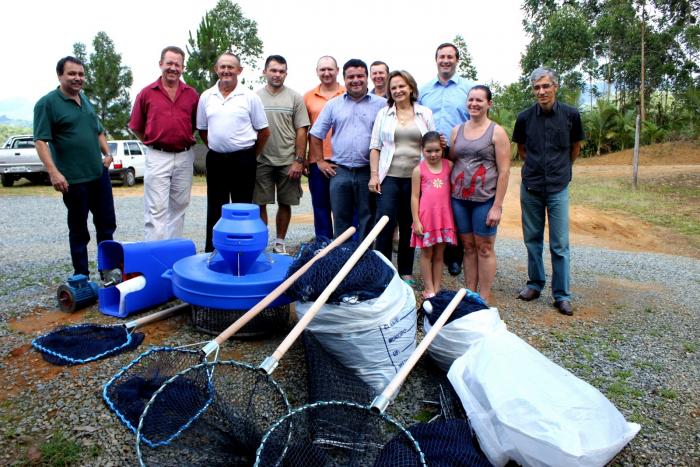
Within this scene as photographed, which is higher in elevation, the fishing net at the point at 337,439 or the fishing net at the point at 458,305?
the fishing net at the point at 458,305

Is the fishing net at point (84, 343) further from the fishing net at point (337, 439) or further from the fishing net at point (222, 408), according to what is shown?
the fishing net at point (337, 439)

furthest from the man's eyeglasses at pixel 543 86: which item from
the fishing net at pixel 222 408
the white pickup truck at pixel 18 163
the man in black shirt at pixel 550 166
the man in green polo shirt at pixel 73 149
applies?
the white pickup truck at pixel 18 163

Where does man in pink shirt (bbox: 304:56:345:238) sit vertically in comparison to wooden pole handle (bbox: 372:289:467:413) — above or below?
above

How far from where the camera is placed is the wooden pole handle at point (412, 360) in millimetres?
2281

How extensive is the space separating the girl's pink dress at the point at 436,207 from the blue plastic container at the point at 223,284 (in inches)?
48.1

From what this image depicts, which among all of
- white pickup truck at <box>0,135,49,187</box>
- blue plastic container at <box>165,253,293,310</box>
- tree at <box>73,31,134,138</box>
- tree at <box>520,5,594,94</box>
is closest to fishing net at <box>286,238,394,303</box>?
blue plastic container at <box>165,253,293,310</box>

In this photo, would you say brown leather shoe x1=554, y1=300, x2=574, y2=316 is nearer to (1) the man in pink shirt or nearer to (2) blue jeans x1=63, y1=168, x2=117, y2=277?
(1) the man in pink shirt

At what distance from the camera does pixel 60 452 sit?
235 centimetres

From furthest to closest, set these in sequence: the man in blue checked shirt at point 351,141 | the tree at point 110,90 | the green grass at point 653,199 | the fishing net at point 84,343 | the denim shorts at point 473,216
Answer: the tree at point 110,90
the green grass at point 653,199
the man in blue checked shirt at point 351,141
the denim shorts at point 473,216
the fishing net at point 84,343

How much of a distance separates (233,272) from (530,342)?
2.06 meters

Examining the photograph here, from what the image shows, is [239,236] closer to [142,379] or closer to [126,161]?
[142,379]

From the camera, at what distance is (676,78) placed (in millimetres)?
28094

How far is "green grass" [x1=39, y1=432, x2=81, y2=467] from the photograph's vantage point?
230 centimetres

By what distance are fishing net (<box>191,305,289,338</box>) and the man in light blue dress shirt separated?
2153 millimetres
